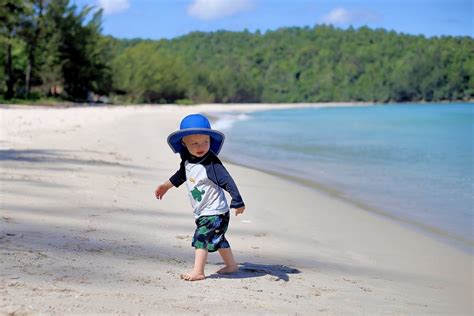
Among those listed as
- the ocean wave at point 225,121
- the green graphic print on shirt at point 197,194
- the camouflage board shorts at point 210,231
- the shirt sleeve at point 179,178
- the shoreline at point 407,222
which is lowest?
the ocean wave at point 225,121

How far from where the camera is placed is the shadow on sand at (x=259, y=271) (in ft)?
12.9

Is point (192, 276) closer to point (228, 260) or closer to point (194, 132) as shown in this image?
point (228, 260)

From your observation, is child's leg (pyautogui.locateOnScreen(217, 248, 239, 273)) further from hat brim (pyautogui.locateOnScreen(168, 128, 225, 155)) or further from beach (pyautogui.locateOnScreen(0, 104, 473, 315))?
hat brim (pyautogui.locateOnScreen(168, 128, 225, 155))

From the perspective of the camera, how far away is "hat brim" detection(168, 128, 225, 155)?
145 inches

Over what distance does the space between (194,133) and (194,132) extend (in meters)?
0.01

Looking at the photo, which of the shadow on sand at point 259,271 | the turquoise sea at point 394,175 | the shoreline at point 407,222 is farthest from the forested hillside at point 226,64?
the shadow on sand at point 259,271

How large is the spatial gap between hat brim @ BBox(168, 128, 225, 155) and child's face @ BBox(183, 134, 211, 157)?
0.12 ft

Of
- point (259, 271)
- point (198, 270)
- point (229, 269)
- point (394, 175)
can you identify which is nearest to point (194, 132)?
point (198, 270)

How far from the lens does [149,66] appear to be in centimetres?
7669

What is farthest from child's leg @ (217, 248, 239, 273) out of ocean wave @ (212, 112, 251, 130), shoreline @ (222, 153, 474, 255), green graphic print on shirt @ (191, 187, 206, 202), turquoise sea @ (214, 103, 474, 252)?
ocean wave @ (212, 112, 251, 130)

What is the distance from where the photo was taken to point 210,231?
3.79 metres

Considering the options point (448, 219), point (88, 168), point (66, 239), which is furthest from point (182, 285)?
point (88, 168)

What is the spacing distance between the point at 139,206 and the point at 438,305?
11.2 feet

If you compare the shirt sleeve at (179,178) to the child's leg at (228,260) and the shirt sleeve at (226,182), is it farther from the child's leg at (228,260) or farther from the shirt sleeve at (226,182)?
the child's leg at (228,260)
